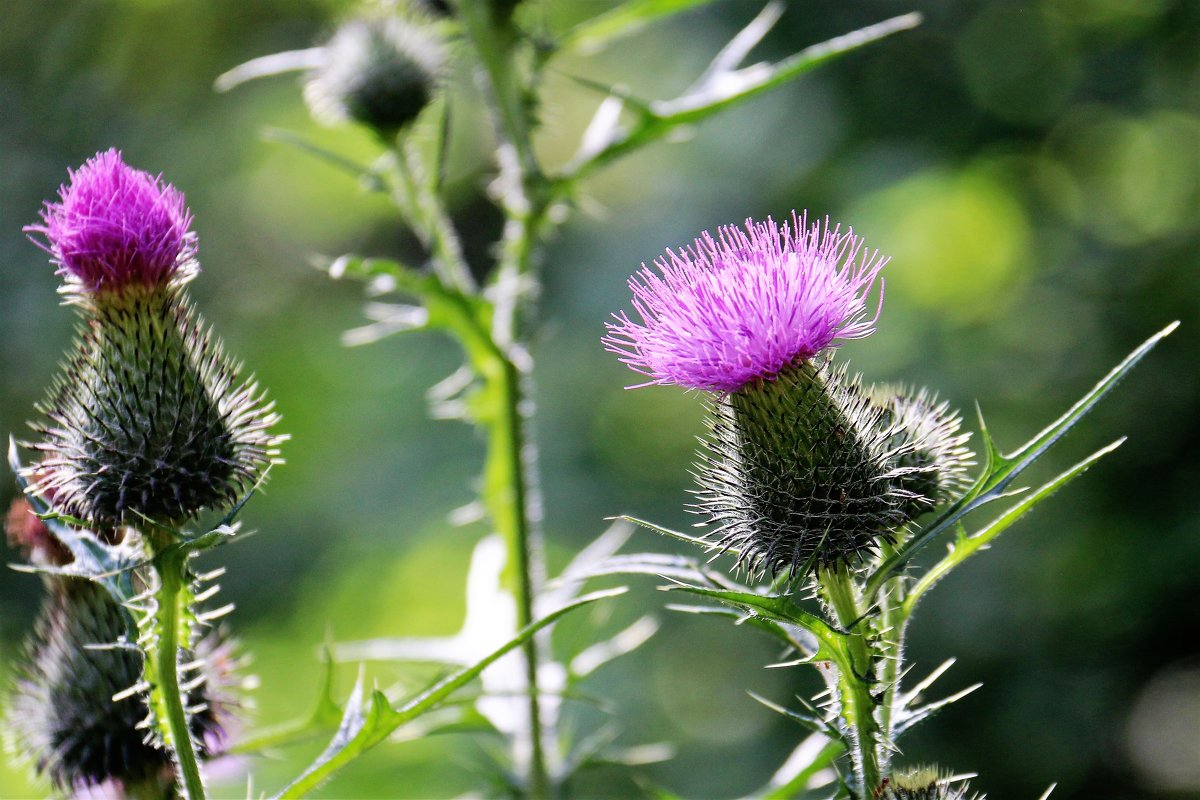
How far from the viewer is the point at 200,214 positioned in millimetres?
8633

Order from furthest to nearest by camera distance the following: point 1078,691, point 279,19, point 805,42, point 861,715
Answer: point 279,19 → point 805,42 → point 1078,691 → point 861,715

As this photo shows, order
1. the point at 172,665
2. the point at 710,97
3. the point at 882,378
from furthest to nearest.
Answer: the point at 882,378, the point at 710,97, the point at 172,665

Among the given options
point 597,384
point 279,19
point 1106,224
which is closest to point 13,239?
point 279,19

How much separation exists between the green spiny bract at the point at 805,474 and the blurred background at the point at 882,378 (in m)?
1.41

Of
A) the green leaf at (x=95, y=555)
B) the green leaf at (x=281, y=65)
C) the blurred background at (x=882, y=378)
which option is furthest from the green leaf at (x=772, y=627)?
the green leaf at (x=281, y=65)

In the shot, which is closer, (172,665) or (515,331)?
(172,665)

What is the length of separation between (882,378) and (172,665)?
13.2 ft

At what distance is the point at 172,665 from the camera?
176 cm

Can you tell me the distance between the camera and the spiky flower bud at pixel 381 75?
3287 millimetres

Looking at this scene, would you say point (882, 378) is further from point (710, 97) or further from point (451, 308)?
point (451, 308)

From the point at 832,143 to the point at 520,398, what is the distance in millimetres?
4110

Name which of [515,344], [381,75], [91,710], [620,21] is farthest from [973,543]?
[381,75]

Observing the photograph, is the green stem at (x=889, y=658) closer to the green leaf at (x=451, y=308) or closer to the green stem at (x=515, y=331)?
the green stem at (x=515, y=331)

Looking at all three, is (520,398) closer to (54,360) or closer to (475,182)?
(54,360)
